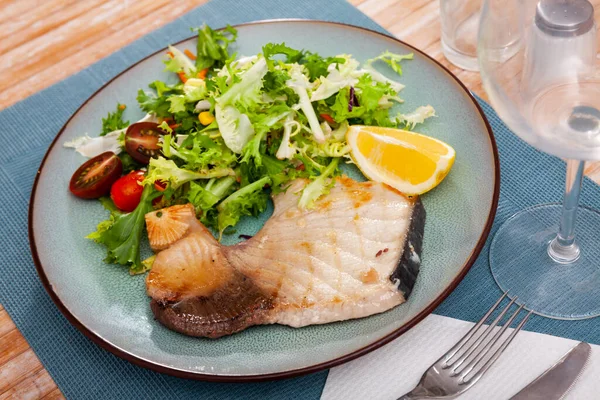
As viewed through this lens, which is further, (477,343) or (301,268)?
(301,268)

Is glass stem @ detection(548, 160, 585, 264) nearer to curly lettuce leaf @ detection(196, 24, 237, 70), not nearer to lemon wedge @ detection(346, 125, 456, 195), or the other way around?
lemon wedge @ detection(346, 125, 456, 195)

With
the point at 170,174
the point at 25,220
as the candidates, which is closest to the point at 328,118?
the point at 170,174

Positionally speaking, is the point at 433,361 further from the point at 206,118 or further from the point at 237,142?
the point at 206,118

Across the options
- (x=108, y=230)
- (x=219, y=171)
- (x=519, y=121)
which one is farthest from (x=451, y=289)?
(x=108, y=230)

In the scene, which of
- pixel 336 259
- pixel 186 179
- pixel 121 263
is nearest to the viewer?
pixel 336 259

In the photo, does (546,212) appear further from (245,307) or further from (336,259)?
(245,307)

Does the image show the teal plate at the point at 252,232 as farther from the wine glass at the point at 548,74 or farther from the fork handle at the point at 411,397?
the wine glass at the point at 548,74
